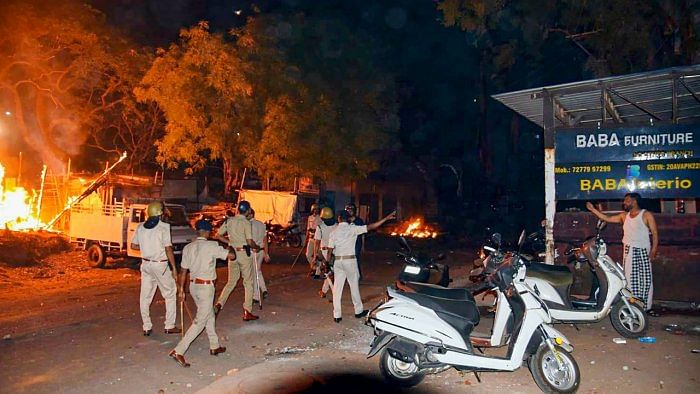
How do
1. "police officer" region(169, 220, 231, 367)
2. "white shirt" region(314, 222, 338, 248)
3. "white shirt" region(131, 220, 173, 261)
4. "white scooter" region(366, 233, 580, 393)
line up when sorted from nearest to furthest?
1. "white scooter" region(366, 233, 580, 393)
2. "police officer" region(169, 220, 231, 367)
3. "white shirt" region(131, 220, 173, 261)
4. "white shirt" region(314, 222, 338, 248)

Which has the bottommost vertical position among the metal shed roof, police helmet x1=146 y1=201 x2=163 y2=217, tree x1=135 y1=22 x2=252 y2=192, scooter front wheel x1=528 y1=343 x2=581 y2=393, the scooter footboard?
scooter front wheel x1=528 y1=343 x2=581 y2=393

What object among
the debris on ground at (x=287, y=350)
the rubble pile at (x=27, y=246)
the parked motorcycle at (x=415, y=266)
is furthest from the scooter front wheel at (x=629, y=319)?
the rubble pile at (x=27, y=246)

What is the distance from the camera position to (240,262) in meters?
9.70

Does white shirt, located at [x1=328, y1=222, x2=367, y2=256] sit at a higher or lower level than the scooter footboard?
higher

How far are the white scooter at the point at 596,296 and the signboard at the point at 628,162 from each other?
2590 mm

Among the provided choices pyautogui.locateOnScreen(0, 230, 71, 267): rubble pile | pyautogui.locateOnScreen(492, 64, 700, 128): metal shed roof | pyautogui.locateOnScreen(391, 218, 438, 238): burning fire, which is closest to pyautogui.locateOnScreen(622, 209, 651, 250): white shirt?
pyautogui.locateOnScreen(492, 64, 700, 128): metal shed roof

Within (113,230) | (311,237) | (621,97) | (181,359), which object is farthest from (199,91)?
(181,359)

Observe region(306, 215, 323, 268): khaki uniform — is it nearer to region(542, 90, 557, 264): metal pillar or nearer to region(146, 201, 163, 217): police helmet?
region(542, 90, 557, 264): metal pillar

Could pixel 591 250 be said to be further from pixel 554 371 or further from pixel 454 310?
pixel 454 310

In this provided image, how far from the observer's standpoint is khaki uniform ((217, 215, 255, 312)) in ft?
31.6

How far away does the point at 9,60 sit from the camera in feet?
76.2

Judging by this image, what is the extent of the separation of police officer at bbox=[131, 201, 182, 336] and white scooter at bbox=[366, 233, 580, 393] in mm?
3409

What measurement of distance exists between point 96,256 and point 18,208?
25.8 ft

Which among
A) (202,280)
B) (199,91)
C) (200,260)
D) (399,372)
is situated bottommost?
(399,372)
